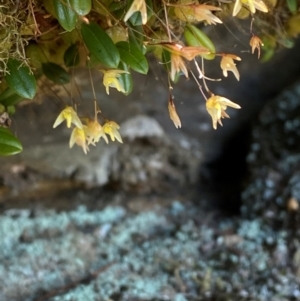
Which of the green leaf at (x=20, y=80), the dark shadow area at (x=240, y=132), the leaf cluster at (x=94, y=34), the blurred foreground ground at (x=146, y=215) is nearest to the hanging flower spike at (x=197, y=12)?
the leaf cluster at (x=94, y=34)

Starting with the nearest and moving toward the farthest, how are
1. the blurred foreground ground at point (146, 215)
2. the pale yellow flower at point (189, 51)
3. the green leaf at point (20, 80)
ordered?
1. the pale yellow flower at point (189, 51)
2. the green leaf at point (20, 80)
3. the blurred foreground ground at point (146, 215)

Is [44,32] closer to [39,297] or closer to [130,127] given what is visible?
[39,297]

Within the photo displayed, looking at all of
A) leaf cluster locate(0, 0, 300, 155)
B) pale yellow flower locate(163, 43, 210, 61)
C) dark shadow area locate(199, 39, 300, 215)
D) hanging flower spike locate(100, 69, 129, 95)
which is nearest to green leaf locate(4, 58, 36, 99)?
leaf cluster locate(0, 0, 300, 155)

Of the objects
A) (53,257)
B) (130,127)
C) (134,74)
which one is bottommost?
(53,257)

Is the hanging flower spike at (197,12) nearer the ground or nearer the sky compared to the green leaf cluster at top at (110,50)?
nearer the sky

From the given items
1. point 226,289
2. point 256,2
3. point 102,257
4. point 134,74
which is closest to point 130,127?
point 134,74

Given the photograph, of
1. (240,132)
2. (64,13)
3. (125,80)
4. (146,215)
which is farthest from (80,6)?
(240,132)

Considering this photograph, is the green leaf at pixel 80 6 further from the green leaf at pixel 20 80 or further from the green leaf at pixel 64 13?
the green leaf at pixel 20 80
